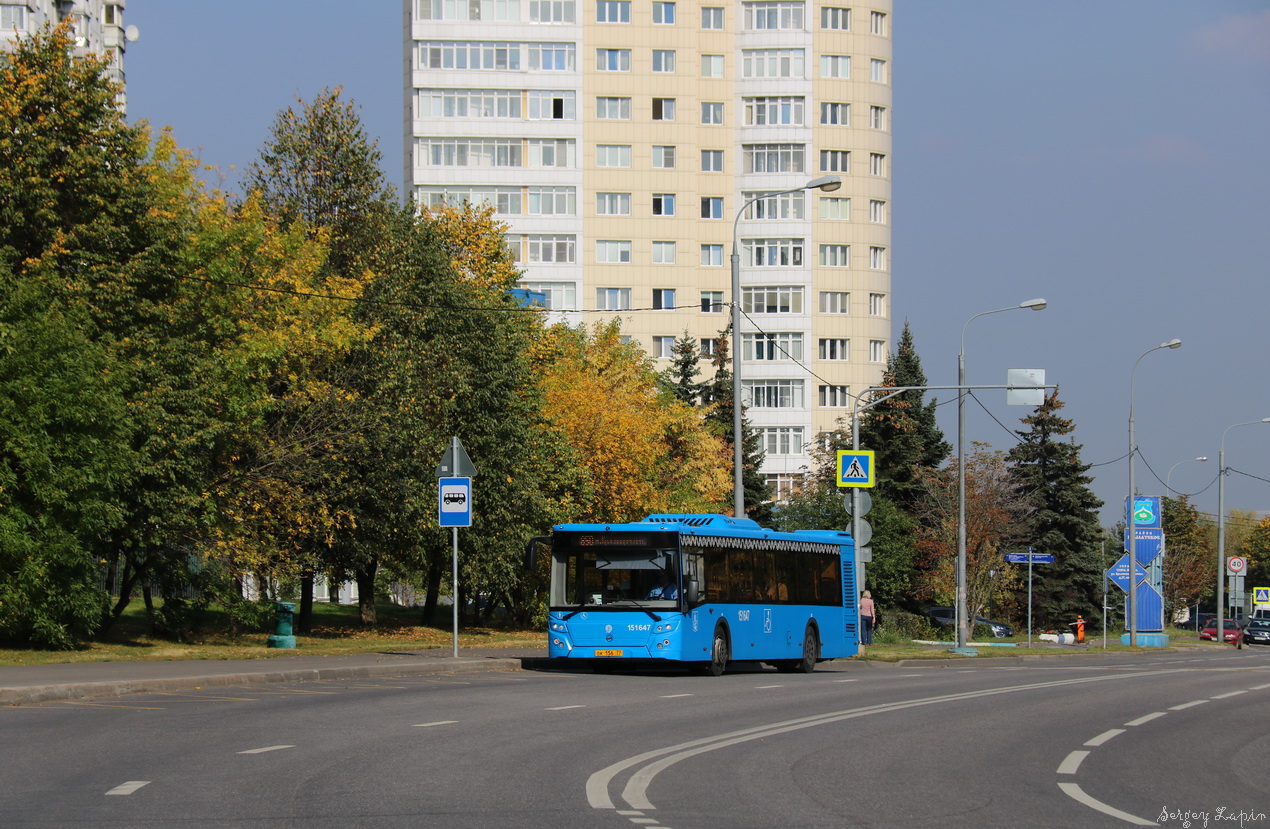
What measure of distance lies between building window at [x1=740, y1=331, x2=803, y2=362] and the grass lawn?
147 ft

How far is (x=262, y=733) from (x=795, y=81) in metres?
81.7

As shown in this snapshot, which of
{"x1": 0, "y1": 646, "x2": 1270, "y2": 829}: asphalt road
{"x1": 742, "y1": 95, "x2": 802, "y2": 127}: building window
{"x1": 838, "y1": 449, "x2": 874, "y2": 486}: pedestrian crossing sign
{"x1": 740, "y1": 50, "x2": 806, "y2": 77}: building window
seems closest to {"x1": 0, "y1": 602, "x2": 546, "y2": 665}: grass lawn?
{"x1": 0, "y1": 646, "x2": 1270, "y2": 829}: asphalt road

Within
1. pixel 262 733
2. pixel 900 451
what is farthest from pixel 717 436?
pixel 262 733

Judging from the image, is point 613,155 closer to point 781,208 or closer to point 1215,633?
point 781,208

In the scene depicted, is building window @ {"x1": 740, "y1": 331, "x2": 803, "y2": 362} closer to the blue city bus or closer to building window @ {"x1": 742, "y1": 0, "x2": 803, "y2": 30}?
building window @ {"x1": 742, "y1": 0, "x2": 803, "y2": 30}

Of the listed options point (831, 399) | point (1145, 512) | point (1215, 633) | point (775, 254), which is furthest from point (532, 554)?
point (775, 254)

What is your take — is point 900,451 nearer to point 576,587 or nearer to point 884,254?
point 884,254

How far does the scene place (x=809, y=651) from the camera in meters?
28.6

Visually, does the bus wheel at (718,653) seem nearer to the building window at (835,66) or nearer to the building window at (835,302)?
the building window at (835,302)

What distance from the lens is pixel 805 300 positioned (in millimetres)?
90688

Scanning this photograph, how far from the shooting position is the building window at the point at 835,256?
3583 inches

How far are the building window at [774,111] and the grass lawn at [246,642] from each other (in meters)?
50.4

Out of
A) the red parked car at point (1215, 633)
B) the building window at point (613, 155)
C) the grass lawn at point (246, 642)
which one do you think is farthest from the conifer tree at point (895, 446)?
the grass lawn at point (246, 642)

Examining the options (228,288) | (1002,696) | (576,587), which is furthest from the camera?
(228,288)
